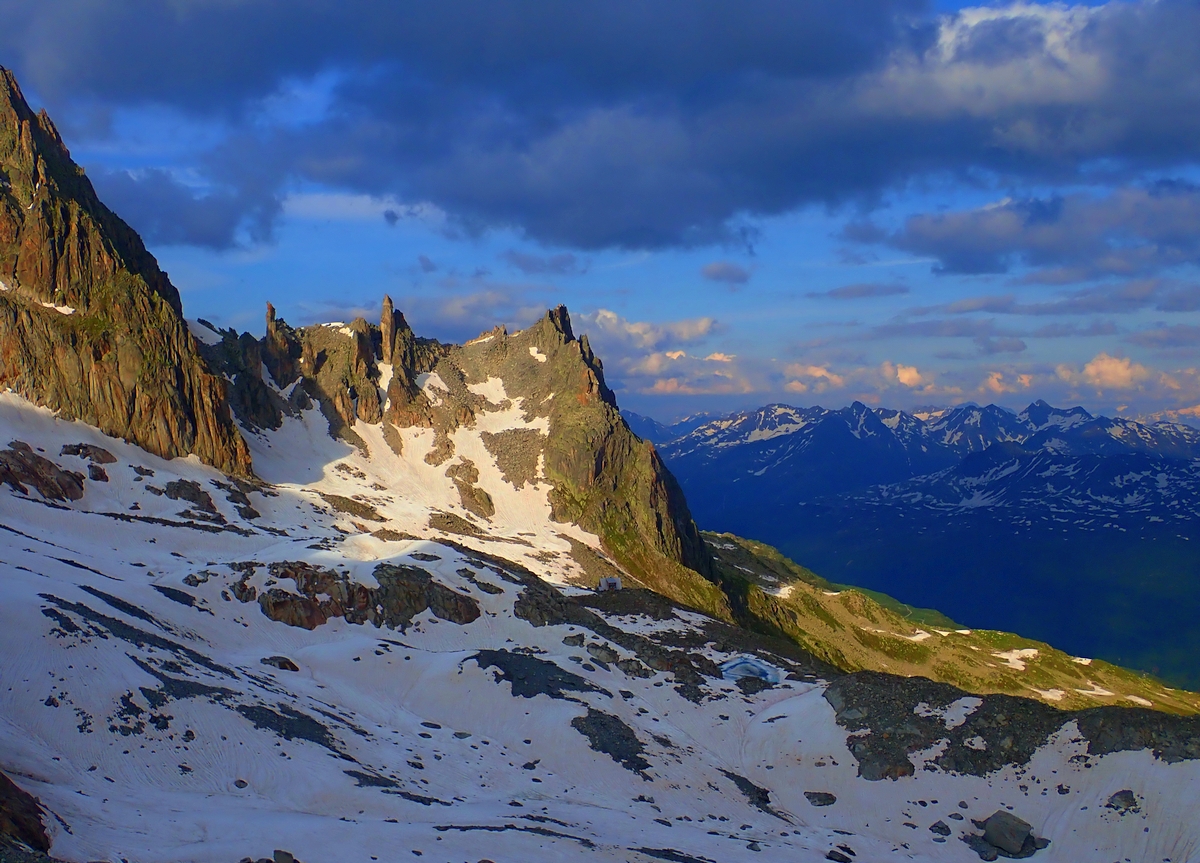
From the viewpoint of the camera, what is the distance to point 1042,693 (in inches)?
6663

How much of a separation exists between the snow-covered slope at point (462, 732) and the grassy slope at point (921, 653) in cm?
8788

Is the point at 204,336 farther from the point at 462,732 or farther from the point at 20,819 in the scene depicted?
the point at 20,819

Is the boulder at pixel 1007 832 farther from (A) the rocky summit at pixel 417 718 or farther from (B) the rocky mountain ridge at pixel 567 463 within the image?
(B) the rocky mountain ridge at pixel 567 463

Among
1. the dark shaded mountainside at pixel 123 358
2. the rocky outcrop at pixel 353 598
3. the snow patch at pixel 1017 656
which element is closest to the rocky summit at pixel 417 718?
the rocky outcrop at pixel 353 598

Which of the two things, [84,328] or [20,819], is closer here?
[20,819]

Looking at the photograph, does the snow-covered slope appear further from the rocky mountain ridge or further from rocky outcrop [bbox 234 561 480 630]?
the rocky mountain ridge

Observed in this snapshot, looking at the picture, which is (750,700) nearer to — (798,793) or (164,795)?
(798,793)

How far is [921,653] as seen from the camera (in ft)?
577

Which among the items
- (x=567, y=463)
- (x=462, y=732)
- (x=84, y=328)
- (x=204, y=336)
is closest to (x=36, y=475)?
(x=84, y=328)

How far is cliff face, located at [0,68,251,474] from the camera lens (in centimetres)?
14038

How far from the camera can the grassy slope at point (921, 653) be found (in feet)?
556

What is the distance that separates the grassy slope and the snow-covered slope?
87.9 m

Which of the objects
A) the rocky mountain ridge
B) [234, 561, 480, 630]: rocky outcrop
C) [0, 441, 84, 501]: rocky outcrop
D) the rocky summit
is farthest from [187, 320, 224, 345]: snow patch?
[234, 561, 480, 630]: rocky outcrop

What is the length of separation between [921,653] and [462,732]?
476 ft
